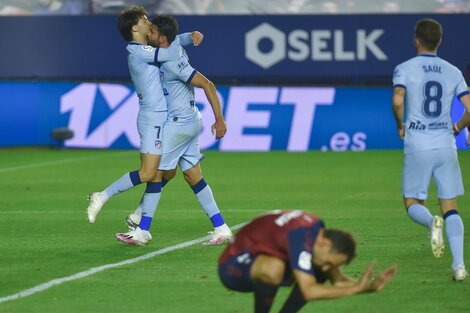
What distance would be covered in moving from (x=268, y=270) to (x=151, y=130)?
4516mm

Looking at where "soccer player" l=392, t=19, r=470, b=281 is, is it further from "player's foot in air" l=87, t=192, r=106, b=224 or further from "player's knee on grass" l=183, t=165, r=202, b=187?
"player's foot in air" l=87, t=192, r=106, b=224

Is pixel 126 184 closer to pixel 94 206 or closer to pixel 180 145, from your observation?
pixel 94 206

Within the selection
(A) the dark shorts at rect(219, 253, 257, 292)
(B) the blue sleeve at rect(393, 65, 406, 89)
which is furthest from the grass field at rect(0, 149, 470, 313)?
(B) the blue sleeve at rect(393, 65, 406, 89)

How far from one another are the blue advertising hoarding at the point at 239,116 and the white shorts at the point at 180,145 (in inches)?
438

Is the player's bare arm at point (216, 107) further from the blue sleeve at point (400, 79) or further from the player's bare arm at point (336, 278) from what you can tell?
the player's bare arm at point (336, 278)

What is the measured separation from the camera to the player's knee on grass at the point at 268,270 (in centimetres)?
698

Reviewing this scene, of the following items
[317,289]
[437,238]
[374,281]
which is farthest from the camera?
[437,238]

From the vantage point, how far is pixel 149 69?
37.0ft

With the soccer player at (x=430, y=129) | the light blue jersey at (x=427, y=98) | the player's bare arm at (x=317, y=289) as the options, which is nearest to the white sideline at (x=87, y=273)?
the soccer player at (x=430, y=129)

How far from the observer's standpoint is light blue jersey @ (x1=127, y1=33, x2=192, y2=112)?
36.7 ft

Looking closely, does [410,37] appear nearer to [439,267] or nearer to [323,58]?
[323,58]

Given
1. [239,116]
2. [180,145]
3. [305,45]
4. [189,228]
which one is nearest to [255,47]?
[305,45]

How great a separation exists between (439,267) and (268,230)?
3286 mm

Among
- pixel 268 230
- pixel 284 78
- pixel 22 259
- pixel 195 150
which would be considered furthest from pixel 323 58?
pixel 268 230
